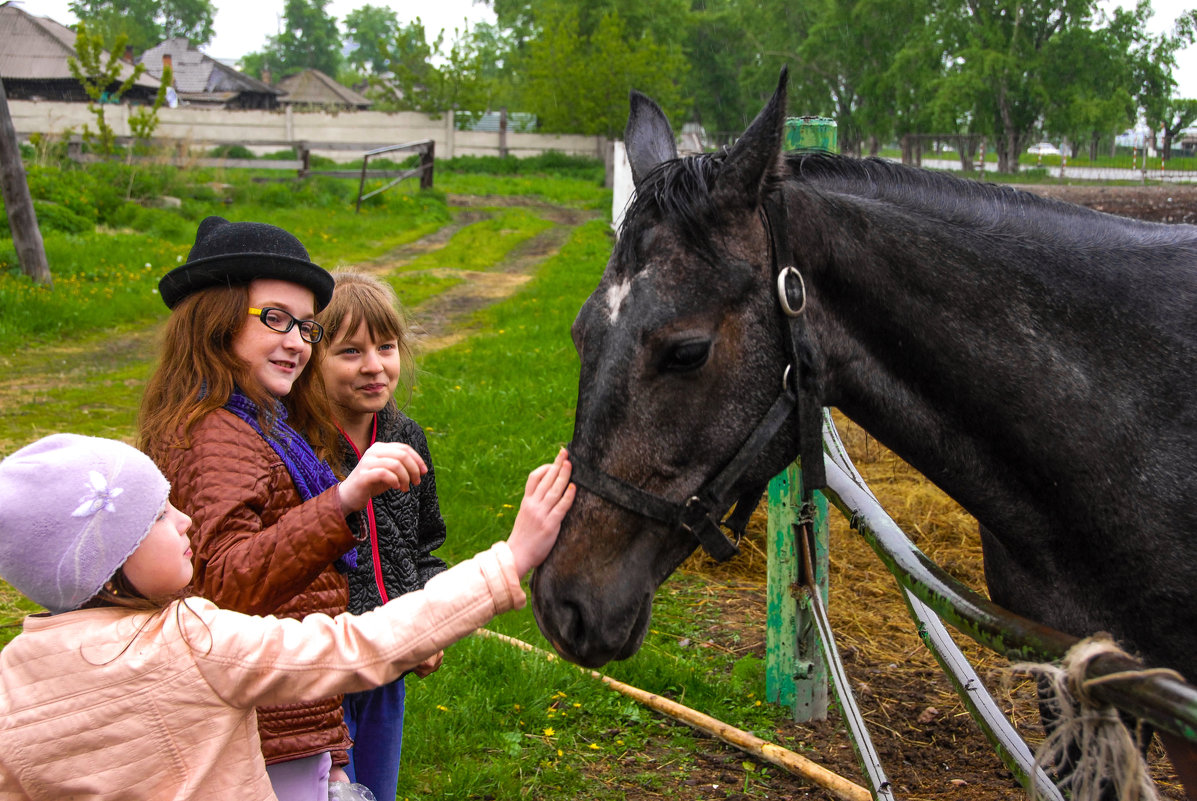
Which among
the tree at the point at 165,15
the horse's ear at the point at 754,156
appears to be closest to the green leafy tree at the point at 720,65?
the horse's ear at the point at 754,156

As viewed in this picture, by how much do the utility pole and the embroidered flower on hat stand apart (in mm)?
9902

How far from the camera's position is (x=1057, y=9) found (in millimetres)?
32906

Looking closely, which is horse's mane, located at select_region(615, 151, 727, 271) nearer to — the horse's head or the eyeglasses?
the horse's head

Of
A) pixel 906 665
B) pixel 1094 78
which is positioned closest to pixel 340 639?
pixel 906 665

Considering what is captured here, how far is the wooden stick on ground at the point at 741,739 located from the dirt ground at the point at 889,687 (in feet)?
0.26

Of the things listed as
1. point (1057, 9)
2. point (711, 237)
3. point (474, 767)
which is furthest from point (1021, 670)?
point (1057, 9)

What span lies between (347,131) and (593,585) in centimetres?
3131

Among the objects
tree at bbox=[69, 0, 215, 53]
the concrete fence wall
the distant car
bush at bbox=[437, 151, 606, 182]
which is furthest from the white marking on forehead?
tree at bbox=[69, 0, 215, 53]

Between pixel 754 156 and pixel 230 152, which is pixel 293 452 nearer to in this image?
pixel 754 156

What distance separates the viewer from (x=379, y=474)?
66.1 inches

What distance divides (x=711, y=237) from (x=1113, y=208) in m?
11.1

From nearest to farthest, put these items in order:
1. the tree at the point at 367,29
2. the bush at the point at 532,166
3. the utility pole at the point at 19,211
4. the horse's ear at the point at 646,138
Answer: the horse's ear at the point at 646,138 < the utility pole at the point at 19,211 < the bush at the point at 532,166 < the tree at the point at 367,29

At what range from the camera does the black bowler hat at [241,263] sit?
78.9 inches

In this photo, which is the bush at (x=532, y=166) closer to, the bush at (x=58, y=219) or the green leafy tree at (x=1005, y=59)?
the green leafy tree at (x=1005, y=59)
